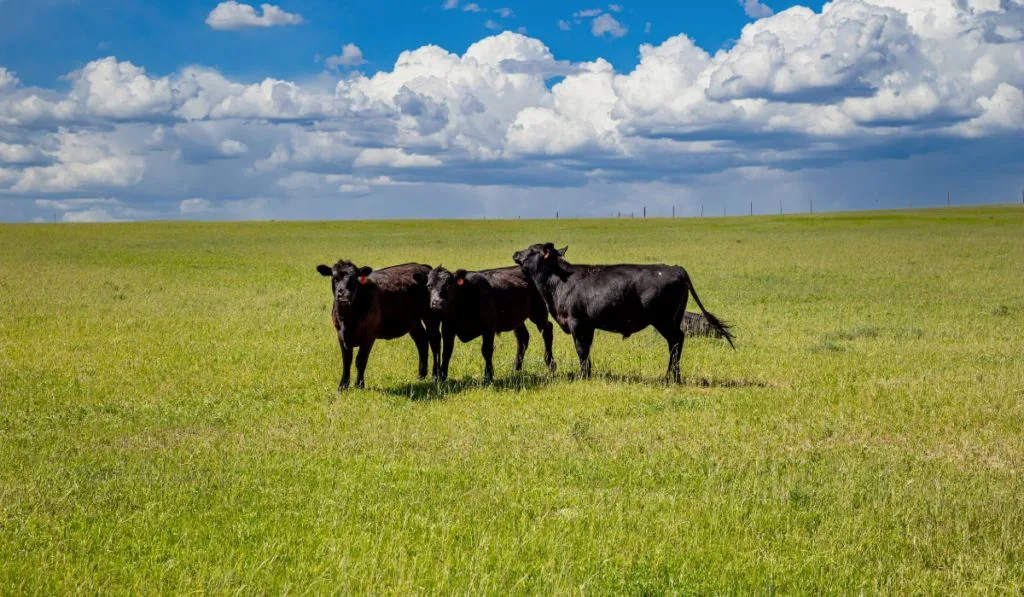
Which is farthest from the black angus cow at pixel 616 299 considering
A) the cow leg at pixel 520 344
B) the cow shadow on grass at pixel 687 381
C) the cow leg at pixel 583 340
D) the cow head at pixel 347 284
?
the cow head at pixel 347 284

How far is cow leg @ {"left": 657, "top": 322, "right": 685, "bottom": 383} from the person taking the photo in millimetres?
14656

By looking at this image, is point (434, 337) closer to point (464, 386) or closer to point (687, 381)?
point (464, 386)

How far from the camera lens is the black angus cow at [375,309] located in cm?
1397

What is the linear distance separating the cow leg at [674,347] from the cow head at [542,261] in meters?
2.04

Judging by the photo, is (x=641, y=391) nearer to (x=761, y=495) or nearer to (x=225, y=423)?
(x=761, y=495)

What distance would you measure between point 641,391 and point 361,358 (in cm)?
424

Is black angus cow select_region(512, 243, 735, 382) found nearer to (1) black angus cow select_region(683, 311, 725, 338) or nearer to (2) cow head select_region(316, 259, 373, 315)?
(2) cow head select_region(316, 259, 373, 315)

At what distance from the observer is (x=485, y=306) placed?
15227 millimetres

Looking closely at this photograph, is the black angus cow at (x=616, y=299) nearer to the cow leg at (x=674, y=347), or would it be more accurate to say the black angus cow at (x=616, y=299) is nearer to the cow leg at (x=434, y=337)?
the cow leg at (x=674, y=347)

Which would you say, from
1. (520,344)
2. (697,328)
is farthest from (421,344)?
(697,328)

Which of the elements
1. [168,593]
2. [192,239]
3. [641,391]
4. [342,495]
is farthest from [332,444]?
[192,239]

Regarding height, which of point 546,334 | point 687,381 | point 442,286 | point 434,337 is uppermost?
point 442,286

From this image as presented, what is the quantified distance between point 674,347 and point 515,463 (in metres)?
5.78

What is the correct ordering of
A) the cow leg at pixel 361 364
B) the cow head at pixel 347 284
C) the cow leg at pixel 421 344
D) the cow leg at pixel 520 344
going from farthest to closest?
1. the cow leg at pixel 520 344
2. the cow leg at pixel 421 344
3. the cow leg at pixel 361 364
4. the cow head at pixel 347 284
